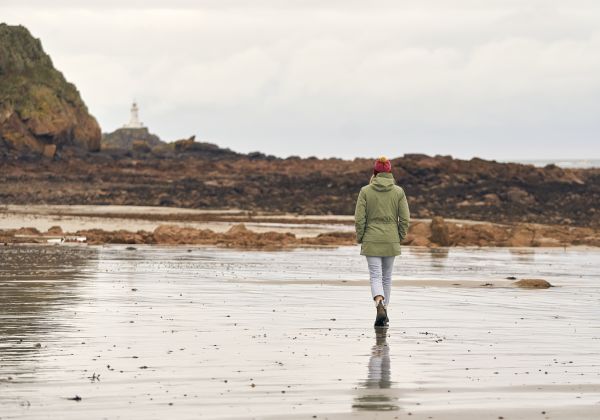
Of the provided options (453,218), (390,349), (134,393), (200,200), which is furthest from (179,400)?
(200,200)

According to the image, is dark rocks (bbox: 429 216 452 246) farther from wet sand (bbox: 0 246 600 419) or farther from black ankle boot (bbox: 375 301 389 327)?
black ankle boot (bbox: 375 301 389 327)

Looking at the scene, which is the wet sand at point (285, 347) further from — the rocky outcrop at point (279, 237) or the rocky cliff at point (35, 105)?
the rocky cliff at point (35, 105)

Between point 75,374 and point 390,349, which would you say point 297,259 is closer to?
point 390,349

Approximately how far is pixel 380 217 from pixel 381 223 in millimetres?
68

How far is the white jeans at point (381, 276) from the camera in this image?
13828mm

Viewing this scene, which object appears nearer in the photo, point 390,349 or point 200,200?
point 390,349

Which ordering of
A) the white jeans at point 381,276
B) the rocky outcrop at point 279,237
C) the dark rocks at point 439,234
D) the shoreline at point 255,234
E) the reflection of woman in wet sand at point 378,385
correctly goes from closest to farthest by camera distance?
1. the reflection of woman in wet sand at point 378,385
2. the white jeans at point 381,276
3. the rocky outcrop at point 279,237
4. the shoreline at point 255,234
5. the dark rocks at point 439,234

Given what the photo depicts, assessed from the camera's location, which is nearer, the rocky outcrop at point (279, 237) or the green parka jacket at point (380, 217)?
Answer: the green parka jacket at point (380, 217)

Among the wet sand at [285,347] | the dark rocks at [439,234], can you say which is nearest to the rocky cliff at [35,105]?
the dark rocks at [439,234]

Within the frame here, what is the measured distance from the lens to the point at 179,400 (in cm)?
852

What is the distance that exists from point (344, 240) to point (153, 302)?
21696mm

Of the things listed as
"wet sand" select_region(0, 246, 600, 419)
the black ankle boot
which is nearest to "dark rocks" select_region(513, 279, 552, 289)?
"wet sand" select_region(0, 246, 600, 419)

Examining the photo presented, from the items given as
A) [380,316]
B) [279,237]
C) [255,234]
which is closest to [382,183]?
[380,316]

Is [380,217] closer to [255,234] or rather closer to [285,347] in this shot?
[285,347]
